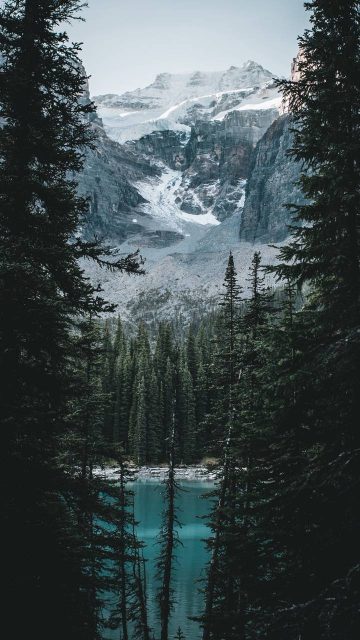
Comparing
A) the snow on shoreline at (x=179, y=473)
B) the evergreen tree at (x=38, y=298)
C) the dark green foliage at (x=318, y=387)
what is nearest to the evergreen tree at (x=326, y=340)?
the dark green foliage at (x=318, y=387)

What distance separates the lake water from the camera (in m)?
27.3

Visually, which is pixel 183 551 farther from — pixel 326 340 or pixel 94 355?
pixel 326 340

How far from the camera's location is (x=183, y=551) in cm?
4066

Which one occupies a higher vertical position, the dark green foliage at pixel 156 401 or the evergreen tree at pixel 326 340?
the evergreen tree at pixel 326 340

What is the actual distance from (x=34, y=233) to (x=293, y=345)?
16.1 feet

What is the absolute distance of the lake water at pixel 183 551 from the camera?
27316 mm

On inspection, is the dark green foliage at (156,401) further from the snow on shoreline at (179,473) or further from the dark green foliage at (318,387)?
the dark green foliage at (318,387)

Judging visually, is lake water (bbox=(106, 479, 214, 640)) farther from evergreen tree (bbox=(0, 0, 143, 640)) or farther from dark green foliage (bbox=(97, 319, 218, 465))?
evergreen tree (bbox=(0, 0, 143, 640))

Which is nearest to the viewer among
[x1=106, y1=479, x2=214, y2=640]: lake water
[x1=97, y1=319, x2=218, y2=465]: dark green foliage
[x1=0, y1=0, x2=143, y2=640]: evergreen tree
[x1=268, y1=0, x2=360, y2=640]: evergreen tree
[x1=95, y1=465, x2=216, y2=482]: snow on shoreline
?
[x1=0, y1=0, x2=143, y2=640]: evergreen tree

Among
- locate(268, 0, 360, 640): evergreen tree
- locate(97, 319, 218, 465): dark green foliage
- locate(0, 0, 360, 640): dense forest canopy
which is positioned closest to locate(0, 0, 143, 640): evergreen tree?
locate(0, 0, 360, 640): dense forest canopy

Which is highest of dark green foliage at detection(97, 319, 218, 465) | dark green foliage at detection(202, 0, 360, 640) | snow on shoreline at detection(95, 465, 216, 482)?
dark green foliage at detection(202, 0, 360, 640)

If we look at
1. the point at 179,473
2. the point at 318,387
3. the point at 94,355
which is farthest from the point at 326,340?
the point at 179,473

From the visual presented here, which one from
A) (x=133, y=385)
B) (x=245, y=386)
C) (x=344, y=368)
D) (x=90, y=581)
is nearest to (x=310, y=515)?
(x=344, y=368)

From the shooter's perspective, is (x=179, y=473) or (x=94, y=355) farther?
(x=179, y=473)
